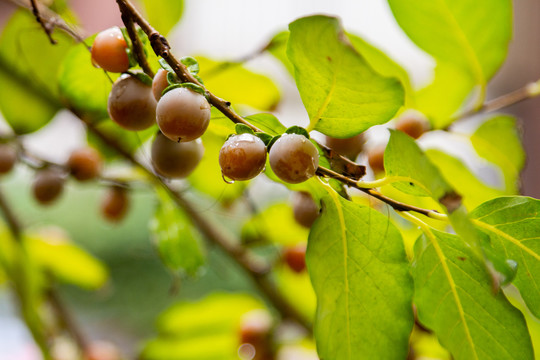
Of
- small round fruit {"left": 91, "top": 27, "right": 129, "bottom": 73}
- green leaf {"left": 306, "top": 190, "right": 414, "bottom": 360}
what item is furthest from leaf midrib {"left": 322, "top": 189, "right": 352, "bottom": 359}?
small round fruit {"left": 91, "top": 27, "right": 129, "bottom": 73}

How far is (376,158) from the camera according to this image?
37 centimetres

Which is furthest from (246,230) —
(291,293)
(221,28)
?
(221,28)

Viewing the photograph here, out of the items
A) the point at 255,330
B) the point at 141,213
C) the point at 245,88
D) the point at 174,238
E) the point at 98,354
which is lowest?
the point at 141,213

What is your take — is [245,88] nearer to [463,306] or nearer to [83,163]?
[83,163]

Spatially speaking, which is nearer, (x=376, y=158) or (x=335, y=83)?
(x=335, y=83)

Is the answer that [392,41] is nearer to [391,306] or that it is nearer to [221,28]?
[221,28]

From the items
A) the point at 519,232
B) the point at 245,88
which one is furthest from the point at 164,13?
the point at 519,232

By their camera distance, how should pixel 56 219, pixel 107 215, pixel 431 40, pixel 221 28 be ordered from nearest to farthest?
1. pixel 431 40
2. pixel 107 215
3. pixel 56 219
4. pixel 221 28

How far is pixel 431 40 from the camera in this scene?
38cm

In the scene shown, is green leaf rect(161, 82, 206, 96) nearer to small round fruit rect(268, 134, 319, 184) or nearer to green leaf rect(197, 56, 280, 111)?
small round fruit rect(268, 134, 319, 184)

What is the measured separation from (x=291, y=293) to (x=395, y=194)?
0.23 m

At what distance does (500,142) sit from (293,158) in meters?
0.29

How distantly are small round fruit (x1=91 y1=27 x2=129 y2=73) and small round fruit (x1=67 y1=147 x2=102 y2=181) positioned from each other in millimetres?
225

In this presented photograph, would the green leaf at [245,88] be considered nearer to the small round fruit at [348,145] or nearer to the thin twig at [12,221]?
the small round fruit at [348,145]
